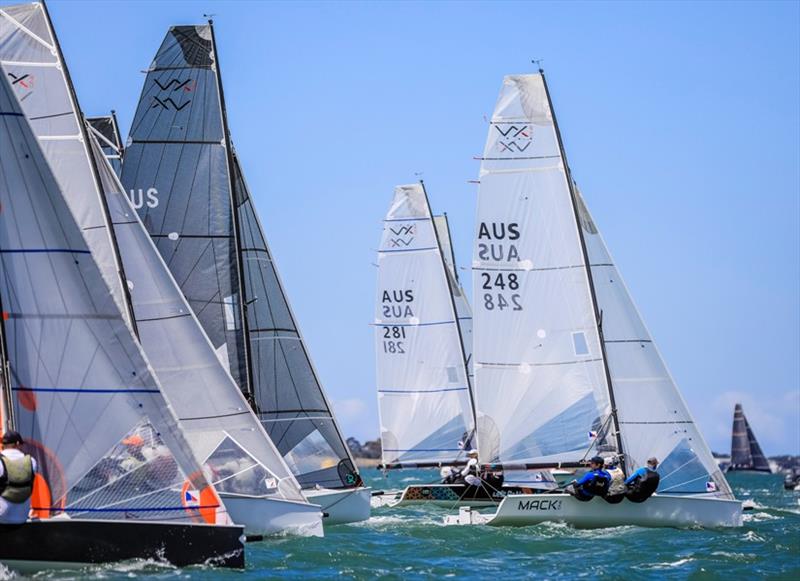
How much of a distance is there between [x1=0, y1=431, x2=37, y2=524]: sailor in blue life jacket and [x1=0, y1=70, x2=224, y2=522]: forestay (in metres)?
0.56

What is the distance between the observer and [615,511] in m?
22.8

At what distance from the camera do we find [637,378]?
2492 cm

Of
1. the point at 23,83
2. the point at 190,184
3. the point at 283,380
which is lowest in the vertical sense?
the point at 283,380

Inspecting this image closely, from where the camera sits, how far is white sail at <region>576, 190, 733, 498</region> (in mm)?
23922

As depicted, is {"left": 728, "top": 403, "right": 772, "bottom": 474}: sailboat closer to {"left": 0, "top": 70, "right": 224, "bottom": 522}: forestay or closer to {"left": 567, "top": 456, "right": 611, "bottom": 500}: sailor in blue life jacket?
{"left": 567, "top": 456, "right": 611, "bottom": 500}: sailor in blue life jacket

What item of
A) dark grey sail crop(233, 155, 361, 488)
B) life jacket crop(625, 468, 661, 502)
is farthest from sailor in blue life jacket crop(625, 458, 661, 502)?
dark grey sail crop(233, 155, 361, 488)

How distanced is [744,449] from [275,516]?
76.2 m

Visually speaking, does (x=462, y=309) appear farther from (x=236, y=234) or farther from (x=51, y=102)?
(x=51, y=102)

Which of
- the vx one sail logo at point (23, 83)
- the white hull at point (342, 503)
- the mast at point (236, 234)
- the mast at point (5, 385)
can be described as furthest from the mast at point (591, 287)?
the mast at point (5, 385)

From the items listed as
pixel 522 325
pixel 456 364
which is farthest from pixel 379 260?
pixel 522 325

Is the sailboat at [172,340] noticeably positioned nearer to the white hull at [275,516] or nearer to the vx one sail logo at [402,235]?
the white hull at [275,516]

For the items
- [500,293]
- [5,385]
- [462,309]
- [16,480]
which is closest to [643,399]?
[500,293]

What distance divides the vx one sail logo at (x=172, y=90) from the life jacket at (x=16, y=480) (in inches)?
444

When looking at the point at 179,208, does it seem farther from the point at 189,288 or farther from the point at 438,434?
the point at 438,434
